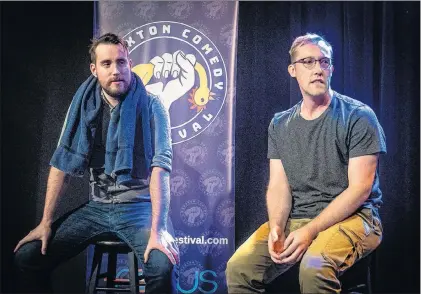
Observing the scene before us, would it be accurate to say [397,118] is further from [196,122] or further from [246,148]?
[196,122]

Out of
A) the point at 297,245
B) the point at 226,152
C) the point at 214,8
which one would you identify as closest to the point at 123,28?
the point at 214,8

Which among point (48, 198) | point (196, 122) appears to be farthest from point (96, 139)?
point (196, 122)

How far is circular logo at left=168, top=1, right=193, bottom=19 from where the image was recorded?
3.91 m

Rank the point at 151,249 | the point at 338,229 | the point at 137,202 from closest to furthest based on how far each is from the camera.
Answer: the point at 338,229 → the point at 151,249 → the point at 137,202

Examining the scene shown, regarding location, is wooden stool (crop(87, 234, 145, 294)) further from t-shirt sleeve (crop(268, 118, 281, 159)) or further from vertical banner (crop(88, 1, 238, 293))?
t-shirt sleeve (crop(268, 118, 281, 159))

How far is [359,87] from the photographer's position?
150 inches

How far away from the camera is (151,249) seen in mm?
3051

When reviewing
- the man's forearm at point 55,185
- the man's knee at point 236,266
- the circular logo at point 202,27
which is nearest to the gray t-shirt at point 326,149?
the man's knee at point 236,266

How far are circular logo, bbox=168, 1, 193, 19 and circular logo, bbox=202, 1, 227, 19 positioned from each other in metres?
0.11

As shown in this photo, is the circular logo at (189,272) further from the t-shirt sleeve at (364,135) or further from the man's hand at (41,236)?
the t-shirt sleeve at (364,135)

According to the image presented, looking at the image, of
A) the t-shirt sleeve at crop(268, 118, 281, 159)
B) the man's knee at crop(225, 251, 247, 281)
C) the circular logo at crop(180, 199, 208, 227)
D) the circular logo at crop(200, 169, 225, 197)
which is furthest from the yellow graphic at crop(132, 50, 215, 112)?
the man's knee at crop(225, 251, 247, 281)

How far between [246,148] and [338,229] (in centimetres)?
133

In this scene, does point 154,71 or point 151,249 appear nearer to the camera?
point 151,249

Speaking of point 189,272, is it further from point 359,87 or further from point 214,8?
point 214,8
